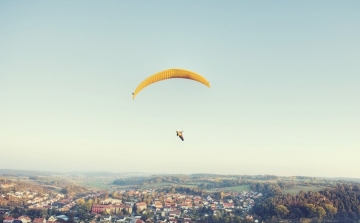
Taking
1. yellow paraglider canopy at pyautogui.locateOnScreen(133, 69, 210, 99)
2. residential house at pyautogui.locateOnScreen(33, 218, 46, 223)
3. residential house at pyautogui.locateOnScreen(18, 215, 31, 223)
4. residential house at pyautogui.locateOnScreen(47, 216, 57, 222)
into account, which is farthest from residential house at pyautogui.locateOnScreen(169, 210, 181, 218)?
yellow paraglider canopy at pyautogui.locateOnScreen(133, 69, 210, 99)

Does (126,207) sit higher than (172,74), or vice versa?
(172,74)

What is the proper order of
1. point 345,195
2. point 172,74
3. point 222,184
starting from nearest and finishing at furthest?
point 172,74 → point 345,195 → point 222,184

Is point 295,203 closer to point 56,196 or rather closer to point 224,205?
point 224,205

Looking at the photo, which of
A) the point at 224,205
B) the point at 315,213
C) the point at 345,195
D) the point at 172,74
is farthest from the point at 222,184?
the point at 172,74

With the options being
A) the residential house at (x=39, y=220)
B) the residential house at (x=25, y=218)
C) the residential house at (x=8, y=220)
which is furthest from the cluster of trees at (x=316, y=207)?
the residential house at (x=8, y=220)

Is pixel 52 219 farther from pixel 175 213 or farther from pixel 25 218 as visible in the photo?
pixel 175 213

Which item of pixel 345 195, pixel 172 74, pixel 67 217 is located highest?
pixel 172 74

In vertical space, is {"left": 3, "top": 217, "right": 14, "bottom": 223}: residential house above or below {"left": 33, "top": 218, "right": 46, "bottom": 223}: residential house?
above

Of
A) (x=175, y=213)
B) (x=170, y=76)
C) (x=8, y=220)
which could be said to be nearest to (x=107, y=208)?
(x=175, y=213)

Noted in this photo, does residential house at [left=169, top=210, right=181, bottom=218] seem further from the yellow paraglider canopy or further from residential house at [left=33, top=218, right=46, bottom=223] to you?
the yellow paraglider canopy
